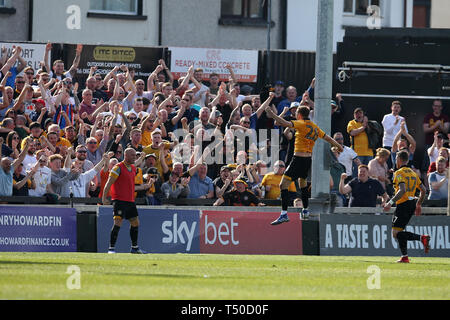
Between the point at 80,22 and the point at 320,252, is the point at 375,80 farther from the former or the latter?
the point at 80,22

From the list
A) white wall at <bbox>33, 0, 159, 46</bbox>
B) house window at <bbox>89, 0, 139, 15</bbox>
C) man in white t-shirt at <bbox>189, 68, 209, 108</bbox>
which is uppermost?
house window at <bbox>89, 0, 139, 15</bbox>

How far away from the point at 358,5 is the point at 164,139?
14.3 metres

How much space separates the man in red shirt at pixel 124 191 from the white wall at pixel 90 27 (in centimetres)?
1364

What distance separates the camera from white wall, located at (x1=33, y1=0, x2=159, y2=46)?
32.6 meters

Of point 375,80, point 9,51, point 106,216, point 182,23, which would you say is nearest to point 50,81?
point 9,51

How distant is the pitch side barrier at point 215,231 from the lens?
21.4m

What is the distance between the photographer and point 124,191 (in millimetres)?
19906

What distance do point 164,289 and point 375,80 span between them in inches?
622

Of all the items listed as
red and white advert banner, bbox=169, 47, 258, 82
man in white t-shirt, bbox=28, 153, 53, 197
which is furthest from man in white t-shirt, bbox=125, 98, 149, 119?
red and white advert banner, bbox=169, 47, 258, 82

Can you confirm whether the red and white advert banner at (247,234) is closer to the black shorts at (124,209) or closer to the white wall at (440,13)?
the black shorts at (124,209)

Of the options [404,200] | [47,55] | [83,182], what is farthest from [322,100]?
[47,55]

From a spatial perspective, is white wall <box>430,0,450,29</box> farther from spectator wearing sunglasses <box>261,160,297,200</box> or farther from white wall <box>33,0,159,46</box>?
spectator wearing sunglasses <box>261,160,297,200</box>

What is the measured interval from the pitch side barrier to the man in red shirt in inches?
63.5

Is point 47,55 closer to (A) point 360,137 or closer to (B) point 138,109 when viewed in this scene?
(B) point 138,109
